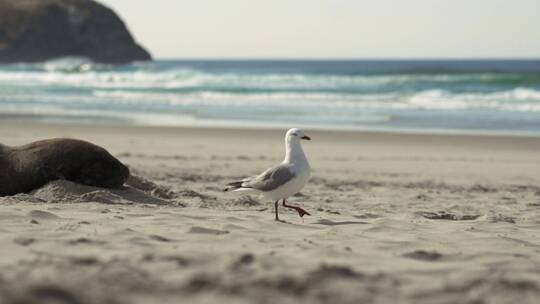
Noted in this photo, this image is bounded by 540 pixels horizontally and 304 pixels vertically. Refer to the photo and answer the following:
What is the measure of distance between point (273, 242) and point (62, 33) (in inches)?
4153

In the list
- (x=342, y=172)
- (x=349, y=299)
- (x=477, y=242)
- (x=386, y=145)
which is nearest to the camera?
(x=349, y=299)

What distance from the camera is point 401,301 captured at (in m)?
4.11

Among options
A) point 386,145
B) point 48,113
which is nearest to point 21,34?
point 48,113

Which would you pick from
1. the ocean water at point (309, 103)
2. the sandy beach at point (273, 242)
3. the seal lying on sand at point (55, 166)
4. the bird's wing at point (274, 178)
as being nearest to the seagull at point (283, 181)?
the bird's wing at point (274, 178)

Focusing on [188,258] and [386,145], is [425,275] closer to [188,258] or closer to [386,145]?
[188,258]

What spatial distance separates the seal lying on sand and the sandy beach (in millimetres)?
171

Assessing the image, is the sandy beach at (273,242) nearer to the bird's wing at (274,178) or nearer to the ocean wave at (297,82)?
the bird's wing at (274,178)

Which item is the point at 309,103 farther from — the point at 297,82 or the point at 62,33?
the point at 62,33

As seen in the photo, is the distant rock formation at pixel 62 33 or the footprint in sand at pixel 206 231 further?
the distant rock formation at pixel 62 33

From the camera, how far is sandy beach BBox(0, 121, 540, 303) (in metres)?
4.15

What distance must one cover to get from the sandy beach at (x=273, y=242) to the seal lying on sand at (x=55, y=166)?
0.17 meters

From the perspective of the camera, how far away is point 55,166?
7.80m

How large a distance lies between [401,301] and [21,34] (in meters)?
105

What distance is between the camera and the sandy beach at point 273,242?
4.15m
